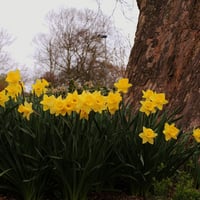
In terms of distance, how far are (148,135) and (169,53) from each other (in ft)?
6.65

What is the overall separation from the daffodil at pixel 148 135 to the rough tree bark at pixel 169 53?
132 centimetres

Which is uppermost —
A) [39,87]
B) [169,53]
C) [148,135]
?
[169,53]

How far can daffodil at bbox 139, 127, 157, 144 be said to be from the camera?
2848 mm

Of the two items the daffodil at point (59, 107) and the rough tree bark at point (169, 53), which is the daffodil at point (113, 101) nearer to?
the daffodil at point (59, 107)

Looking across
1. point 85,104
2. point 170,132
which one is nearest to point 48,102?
point 85,104

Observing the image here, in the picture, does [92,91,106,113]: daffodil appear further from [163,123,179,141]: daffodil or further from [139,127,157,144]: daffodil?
[163,123,179,141]: daffodil

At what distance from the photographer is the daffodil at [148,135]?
285 cm

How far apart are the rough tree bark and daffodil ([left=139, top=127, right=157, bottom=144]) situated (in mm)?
1324

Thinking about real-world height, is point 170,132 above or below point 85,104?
below

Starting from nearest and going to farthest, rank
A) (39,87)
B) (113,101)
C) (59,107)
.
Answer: (59,107) → (113,101) → (39,87)

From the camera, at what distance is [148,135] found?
2.85m

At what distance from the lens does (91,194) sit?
3.21 metres

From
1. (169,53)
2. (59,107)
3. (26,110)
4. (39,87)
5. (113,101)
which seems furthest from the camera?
(169,53)

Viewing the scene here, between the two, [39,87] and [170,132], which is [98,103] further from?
[39,87]
